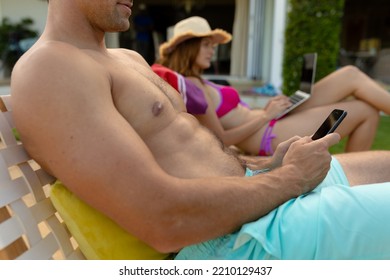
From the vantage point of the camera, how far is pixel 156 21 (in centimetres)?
1179

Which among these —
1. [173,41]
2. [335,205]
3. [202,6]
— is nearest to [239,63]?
[202,6]

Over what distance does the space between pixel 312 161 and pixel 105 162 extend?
68cm

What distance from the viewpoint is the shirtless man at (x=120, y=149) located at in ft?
3.17

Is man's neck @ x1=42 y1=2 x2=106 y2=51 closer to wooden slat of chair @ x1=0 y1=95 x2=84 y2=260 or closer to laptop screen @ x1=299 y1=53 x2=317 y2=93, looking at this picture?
wooden slat of chair @ x1=0 y1=95 x2=84 y2=260

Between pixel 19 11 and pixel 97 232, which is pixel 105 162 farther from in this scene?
pixel 19 11

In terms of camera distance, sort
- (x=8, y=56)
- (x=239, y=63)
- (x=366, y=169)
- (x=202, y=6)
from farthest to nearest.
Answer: (x=202, y=6)
(x=239, y=63)
(x=8, y=56)
(x=366, y=169)

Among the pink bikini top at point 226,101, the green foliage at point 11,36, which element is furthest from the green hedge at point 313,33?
the green foliage at point 11,36

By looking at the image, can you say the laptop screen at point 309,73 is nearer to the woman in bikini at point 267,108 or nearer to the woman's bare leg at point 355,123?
the woman in bikini at point 267,108

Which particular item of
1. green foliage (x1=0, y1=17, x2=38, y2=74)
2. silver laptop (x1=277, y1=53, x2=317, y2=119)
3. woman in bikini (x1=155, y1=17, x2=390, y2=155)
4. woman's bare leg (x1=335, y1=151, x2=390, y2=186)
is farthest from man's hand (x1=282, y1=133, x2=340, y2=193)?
green foliage (x1=0, y1=17, x2=38, y2=74)

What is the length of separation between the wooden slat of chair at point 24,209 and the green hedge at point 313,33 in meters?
5.62

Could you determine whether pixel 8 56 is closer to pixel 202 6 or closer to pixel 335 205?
pixel 202 6

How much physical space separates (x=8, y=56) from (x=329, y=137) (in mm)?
8267

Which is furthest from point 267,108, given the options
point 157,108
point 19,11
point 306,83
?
point 19,11

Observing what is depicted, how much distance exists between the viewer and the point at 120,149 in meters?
0.97
